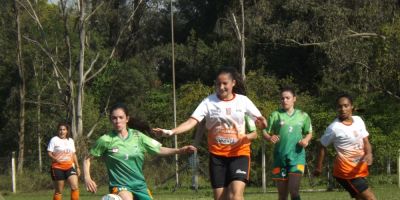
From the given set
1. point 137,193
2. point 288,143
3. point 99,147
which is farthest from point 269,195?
point 99,147

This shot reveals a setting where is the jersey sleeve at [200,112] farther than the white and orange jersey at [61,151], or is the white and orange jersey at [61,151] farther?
the white and orange jersey at [61,151]

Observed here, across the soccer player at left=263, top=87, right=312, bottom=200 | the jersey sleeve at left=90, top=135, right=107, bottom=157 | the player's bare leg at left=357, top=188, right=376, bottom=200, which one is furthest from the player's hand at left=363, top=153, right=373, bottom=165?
the jersey sleeve at left=90, top=135, right=107, bottom=157

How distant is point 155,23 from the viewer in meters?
56.2

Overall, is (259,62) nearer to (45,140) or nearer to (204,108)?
(45,140)

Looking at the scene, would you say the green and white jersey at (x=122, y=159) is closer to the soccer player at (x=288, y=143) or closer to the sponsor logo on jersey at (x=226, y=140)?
the sponsor logo on jersey at (x=226, y=140)

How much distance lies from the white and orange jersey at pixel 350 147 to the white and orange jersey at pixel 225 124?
1.92 m

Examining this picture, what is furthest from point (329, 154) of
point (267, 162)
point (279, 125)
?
point (279, 125)

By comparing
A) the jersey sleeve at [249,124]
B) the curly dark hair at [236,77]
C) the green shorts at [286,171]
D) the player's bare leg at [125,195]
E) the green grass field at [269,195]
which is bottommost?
the green grass field at [269,195]

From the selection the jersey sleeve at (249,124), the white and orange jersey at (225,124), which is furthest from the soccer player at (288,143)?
the white and orange jersey at (225,124)

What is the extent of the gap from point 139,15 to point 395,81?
20.7 m

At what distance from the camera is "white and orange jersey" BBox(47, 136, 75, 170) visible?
1716 cm

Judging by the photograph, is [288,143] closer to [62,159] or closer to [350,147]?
[350,147]

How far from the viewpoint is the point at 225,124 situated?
9.66 metres

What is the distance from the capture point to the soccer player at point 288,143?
464 inches
